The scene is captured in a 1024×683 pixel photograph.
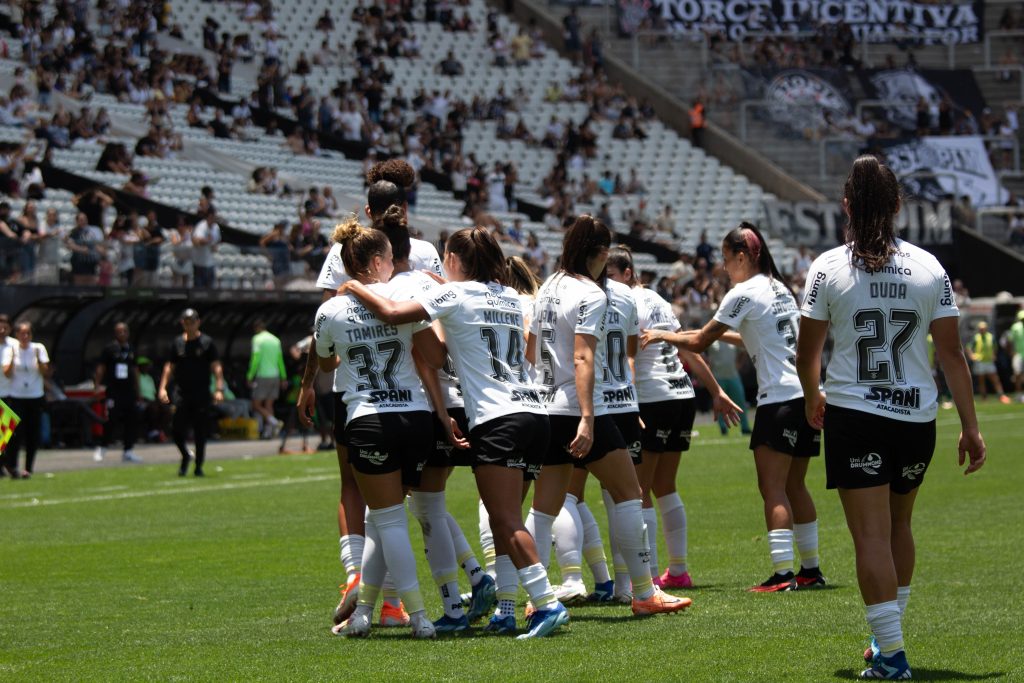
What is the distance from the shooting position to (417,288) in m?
7.66

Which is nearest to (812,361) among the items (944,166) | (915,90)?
(944,166)

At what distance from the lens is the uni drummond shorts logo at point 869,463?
6398 millimetres

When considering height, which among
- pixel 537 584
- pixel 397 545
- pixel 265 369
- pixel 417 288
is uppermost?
pixel 417 288

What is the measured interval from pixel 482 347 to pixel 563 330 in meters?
0.70

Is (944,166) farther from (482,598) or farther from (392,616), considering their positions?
(392,616)

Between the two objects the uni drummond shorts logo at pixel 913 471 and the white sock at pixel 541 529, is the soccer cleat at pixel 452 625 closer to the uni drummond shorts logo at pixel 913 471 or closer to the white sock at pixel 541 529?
the white sock at pixel 541 529

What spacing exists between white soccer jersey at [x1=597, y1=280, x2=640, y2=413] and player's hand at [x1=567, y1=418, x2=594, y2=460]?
21.4 inches

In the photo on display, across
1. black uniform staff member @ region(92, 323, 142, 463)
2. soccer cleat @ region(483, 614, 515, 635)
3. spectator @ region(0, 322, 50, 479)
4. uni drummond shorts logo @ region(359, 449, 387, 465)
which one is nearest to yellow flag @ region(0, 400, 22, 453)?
uni drummond shorts logo @ region(359, 449, 387, 465)

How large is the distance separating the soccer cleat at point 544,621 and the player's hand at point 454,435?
924 mm

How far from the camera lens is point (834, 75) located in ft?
153

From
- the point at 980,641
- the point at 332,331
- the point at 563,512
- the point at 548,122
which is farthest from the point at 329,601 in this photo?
the point at 548,122

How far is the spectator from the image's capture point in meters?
19.8

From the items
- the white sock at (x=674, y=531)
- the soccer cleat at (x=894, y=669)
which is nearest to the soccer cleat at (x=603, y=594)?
the white sock at (x=674, y=531)

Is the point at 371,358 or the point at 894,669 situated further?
the point at 371,358
